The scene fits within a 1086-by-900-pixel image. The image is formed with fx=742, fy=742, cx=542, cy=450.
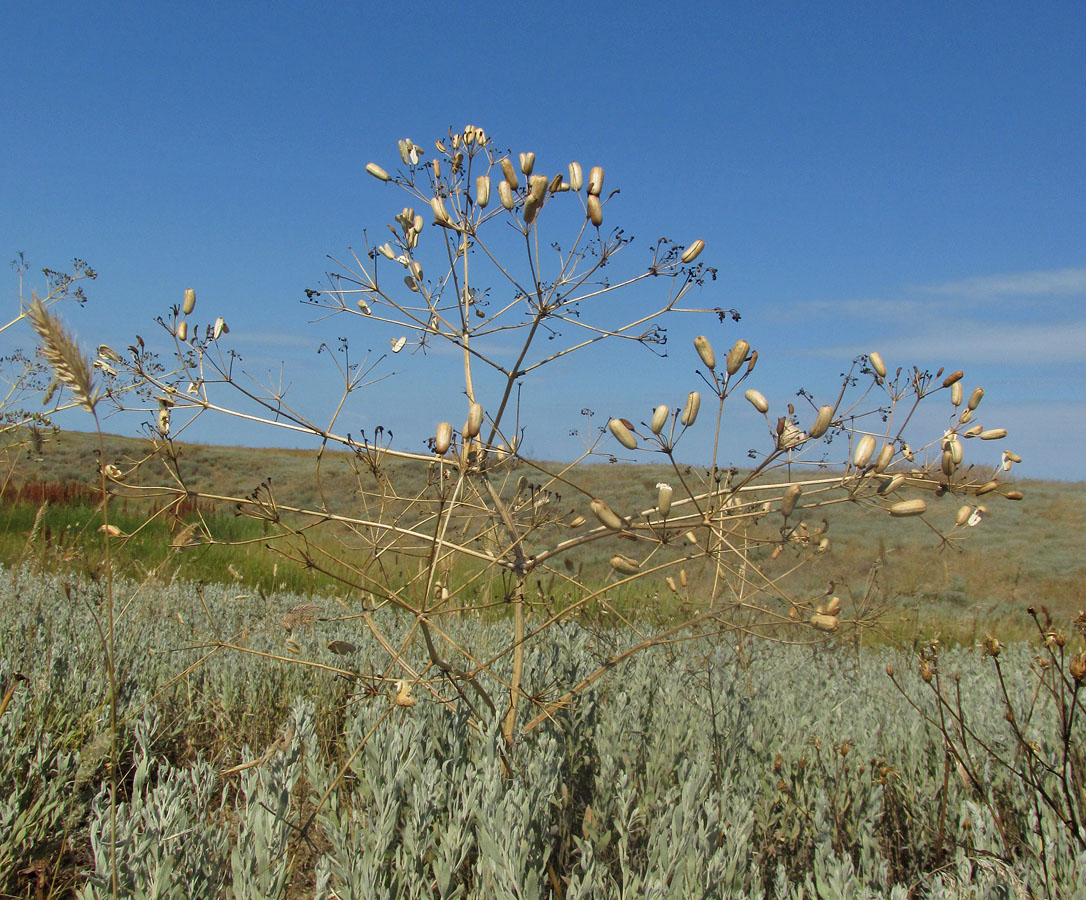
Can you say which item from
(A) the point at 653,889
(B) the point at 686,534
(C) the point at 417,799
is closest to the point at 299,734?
(C) the point at 417,799

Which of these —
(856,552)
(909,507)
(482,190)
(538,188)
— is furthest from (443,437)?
(856,552)

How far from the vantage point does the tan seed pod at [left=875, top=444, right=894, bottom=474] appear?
5.16ft

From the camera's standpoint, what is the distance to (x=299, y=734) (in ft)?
6.55

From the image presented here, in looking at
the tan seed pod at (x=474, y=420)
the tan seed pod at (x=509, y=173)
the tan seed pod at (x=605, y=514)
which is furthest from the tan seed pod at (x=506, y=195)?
the tan seed pod at (x=605, y=514)

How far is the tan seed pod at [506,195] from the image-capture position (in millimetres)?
1904

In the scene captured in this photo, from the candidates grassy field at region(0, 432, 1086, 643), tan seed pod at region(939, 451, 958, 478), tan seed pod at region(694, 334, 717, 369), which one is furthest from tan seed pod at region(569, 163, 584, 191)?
grassy field at region(0, 432, 1086, 643)

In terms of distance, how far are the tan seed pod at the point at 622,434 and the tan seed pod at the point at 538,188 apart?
1.92 ft

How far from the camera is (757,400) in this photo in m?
1.69

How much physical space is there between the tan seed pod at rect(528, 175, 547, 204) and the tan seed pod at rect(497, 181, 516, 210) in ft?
0.44

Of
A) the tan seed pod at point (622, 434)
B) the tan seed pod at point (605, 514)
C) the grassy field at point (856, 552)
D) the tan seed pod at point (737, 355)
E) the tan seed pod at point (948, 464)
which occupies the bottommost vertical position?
the grassy field at point (856, 552)

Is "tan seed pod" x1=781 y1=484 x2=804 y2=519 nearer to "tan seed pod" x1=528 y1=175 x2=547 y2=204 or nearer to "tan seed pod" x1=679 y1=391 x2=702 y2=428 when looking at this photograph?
"tan seed pod" x1=679 y1=391 x2=702 y2=428

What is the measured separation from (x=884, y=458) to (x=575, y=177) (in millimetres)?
1069

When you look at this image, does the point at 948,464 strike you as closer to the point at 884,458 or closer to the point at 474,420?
the point at 884,458

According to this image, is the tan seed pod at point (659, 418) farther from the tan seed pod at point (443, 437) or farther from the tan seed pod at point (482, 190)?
the tan seed pod at point (482, 190)
